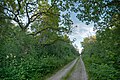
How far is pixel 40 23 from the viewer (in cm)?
3134

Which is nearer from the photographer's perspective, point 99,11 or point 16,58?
point 99,11

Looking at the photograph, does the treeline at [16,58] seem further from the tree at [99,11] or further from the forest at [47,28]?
the tree at [99,11]

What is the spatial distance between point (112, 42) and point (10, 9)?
1482 cm

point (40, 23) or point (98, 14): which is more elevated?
point (40, 23)

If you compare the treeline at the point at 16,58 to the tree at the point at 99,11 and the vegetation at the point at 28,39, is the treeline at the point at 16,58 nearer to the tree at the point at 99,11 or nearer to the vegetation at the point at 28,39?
the vegetation at the point at 28,39

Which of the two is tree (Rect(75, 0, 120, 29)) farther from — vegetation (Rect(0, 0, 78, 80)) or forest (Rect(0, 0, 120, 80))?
vegetation (Rect(0, 0, 78, 80))

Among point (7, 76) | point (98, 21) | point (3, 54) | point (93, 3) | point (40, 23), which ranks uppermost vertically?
point (40, 23)

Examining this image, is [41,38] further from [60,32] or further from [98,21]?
[98,21]

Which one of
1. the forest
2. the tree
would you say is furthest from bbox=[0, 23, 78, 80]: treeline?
the tree

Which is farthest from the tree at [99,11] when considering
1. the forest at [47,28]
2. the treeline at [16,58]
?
the treeline at [16,58]

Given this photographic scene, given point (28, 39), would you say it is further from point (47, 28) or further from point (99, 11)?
point (99, 11)

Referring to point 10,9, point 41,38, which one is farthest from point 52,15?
point 41,38

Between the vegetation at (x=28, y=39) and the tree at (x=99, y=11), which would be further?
the vegetation at (x=28, y=39)

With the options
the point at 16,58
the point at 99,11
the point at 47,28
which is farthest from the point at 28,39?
the point at 99,11
